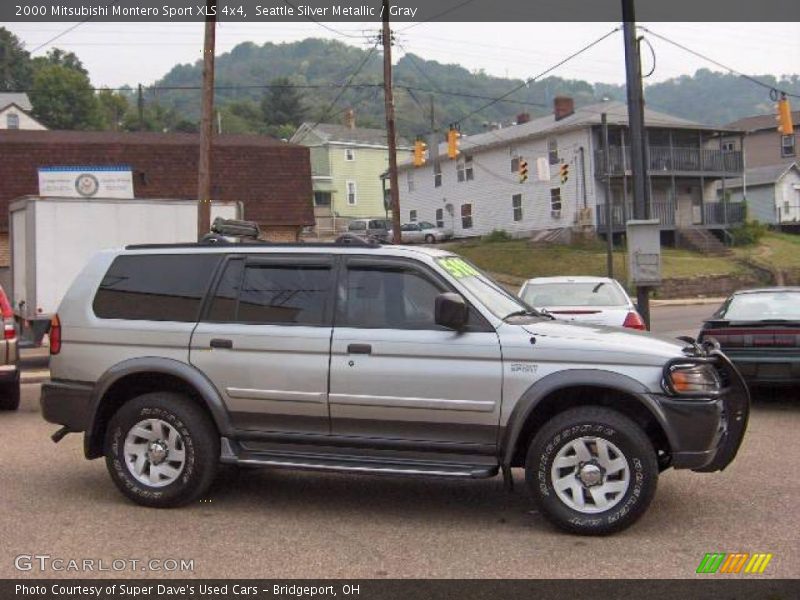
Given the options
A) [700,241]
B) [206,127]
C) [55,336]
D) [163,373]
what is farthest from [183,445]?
[700,241]

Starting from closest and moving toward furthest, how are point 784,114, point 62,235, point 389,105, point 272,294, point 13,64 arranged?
point 272,294 → point 62,235 → point 784,114 → point 389,105 → point 13,64

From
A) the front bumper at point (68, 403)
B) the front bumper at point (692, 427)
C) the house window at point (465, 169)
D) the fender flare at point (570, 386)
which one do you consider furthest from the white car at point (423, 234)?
the front bumper at point (692, 427)

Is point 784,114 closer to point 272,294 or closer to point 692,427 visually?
point 692,427

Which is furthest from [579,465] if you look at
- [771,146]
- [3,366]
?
[771,146]

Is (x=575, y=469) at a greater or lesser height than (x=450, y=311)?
lesser

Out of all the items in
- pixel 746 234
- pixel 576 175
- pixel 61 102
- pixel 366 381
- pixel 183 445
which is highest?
pixel 61 102

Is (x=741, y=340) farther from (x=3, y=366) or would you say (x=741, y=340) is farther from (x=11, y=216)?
(x=11, y=216)

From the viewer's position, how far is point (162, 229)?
18141 millimetres

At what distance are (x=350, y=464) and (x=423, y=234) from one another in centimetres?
4573

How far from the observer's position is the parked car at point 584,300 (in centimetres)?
1106

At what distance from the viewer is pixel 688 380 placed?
552cm

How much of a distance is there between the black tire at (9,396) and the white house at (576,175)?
35198 millimetres

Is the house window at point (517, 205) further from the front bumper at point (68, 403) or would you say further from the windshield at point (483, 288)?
the front bumper at point (68, 403)
